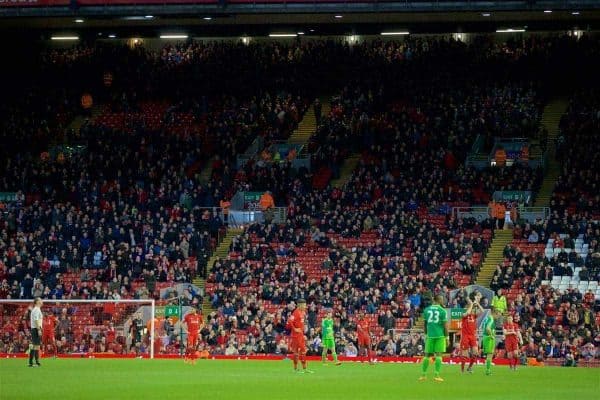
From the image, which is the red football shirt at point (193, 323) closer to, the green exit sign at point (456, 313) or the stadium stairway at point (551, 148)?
the green exit sign at point (456, 313)

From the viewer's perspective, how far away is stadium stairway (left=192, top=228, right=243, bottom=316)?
52438 millimetres

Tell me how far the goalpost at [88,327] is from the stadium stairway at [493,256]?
13.9m

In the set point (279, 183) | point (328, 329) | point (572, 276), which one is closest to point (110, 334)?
point (328, 329)

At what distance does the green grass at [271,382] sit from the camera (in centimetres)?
2621

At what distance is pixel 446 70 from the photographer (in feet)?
209

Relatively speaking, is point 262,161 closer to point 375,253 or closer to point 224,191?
point 224,191

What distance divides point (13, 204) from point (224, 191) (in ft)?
35.1

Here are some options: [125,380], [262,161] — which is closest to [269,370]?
[125,380]

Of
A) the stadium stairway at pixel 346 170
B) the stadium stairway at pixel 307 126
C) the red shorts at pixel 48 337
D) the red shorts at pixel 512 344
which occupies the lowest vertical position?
the red shorts at pixel 512 344

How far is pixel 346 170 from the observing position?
61.5m

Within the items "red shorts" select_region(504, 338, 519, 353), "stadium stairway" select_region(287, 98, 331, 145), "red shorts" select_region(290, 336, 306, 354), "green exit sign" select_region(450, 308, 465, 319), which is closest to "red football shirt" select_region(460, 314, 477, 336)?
"red shorts" select_region(504, 338, 519, 353)

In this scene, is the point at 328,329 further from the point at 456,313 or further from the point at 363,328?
the point at 456,313

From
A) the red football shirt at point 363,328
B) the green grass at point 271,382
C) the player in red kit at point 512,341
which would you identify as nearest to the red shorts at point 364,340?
the red football shirt at point 363,328

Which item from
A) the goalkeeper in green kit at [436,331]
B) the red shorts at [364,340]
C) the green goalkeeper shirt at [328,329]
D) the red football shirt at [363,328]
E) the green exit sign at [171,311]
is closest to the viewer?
the goalkeeper in green kit at [436,331]
